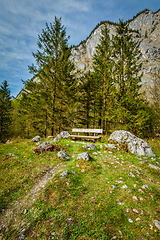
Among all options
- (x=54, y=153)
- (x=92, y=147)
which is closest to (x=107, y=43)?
(x=92, y=147)

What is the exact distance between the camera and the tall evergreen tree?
39.0 ft

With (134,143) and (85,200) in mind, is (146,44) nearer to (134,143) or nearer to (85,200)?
(134,143)

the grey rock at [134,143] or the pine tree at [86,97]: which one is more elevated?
the pine tree at [86,97]

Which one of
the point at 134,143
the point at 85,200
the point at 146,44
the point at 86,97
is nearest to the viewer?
the point at 85,200

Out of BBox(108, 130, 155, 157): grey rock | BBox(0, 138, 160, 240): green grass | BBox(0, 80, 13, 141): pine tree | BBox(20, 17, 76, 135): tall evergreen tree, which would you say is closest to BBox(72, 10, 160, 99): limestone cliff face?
BBox(0, 80, 13, 141): pine tree

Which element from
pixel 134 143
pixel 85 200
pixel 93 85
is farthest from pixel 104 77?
pixel 85 200

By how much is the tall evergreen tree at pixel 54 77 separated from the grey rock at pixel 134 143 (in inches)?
285

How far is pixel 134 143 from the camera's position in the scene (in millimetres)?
6617

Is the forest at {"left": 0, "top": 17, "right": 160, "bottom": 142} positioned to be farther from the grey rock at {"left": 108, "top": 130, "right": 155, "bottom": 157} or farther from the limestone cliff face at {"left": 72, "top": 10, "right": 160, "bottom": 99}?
the limestone cliff face at {"left": 72, "top": 10, "right": 160, "bottom": 99}

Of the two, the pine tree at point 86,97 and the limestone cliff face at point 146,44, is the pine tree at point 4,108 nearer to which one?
the pine tree at point 86,97

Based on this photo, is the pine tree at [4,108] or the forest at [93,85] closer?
the forest at [93,85]

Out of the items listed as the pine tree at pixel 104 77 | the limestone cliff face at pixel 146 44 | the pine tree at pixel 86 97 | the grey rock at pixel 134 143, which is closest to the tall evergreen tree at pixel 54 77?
the pine tree at pixel 86 97

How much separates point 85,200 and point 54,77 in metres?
12.4

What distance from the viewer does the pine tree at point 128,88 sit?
1030 centimetres
